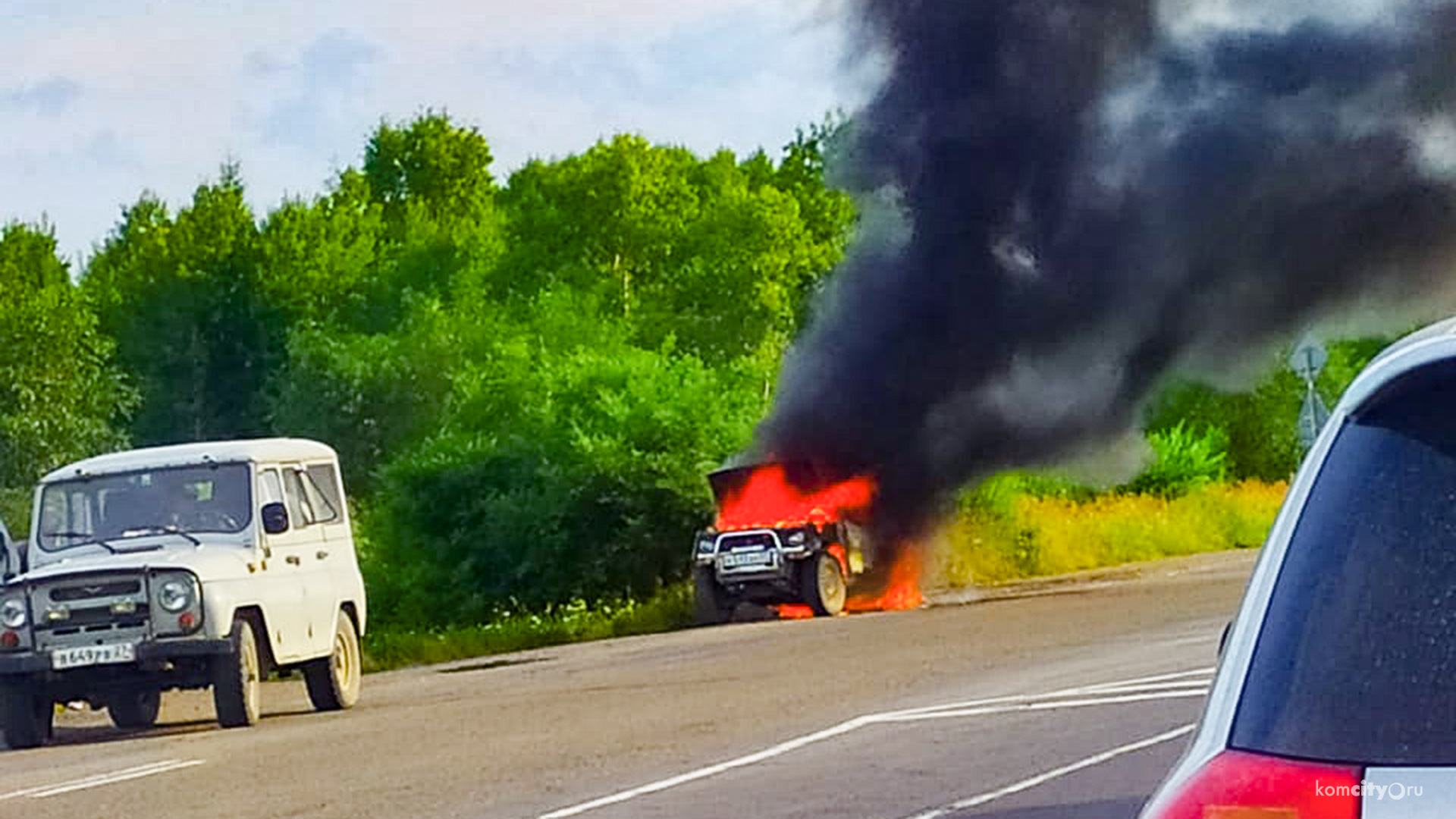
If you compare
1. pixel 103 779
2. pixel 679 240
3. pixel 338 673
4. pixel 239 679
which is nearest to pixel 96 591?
pixel 239 679

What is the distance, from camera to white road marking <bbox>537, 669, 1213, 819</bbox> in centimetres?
A: 1512

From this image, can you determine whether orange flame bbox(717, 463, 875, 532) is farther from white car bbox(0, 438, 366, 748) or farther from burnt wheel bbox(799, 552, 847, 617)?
white car bbox(0, 438, 366, 748)

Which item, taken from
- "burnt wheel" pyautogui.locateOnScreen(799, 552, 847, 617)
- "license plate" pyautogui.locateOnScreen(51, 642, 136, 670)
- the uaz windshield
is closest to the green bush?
"burnt wheel" pyautogui.locateOnScreen(799, 552, 847, 617)

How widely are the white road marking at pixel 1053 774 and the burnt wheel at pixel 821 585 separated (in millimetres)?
17229

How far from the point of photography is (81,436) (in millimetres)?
69312

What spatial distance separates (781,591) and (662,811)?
19699mm

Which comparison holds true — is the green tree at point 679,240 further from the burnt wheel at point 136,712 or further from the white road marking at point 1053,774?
the white road marking at point 1053,774

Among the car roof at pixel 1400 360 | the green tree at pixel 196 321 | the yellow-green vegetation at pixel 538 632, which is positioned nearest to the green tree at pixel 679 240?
the green tree at pixel 196 321

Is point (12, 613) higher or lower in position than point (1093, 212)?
lower

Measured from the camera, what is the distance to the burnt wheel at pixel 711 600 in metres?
32.8

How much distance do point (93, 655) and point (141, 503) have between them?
5.17 ft

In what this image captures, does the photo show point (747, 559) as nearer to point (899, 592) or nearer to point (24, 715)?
point (899, 592)

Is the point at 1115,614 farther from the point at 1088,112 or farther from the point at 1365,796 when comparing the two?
the point at 1365,796

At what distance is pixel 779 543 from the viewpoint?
105 feet
